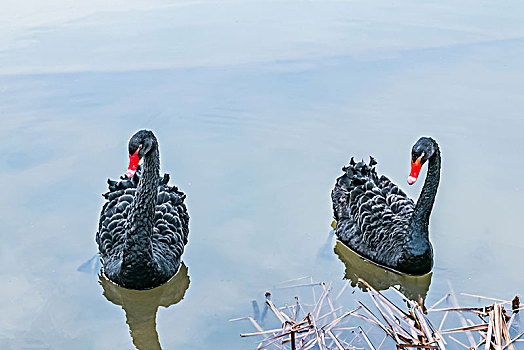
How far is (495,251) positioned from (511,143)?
152 cm

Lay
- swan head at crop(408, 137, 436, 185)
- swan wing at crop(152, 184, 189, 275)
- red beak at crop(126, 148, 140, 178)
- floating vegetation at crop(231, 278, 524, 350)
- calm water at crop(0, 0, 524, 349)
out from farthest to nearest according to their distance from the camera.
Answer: swan wing at crop(152, 184, 189, 275), calm water at crop(0, 0, 524, 349), swan head at crop(408, 137, 436, 185), red beak at crop(126, 148, 140, 178), floating vegetation at crop(231, 278, 524, 350)

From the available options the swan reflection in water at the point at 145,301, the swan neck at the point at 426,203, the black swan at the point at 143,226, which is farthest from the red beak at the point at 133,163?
the swan neck at the point at 426,203

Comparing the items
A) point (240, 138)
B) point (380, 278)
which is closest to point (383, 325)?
point (380, 278)

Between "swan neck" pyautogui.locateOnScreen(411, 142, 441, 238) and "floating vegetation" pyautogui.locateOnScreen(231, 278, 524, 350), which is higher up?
"swan neck" pyautogui.locateOnScreen(411, 142, 441, 238)

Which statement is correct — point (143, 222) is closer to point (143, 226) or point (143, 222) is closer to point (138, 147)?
point (143, 226)

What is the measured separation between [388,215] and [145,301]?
1645 mm

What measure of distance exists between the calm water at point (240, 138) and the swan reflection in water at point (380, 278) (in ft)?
0.05

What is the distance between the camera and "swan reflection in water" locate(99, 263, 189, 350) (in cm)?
352

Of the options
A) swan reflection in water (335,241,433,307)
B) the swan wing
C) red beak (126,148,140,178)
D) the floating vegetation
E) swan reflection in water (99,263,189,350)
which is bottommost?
swan reflection in water (335,241,433,307)

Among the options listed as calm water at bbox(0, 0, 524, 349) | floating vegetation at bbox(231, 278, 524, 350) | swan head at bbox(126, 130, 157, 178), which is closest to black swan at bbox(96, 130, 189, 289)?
swan head at bbox(126, 130, 157, 178)

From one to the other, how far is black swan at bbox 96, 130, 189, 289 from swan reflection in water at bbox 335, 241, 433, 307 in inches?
42.3

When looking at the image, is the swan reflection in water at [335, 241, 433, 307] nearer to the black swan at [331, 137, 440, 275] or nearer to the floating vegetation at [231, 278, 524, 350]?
the black swan at [331, 137, 440, 275]

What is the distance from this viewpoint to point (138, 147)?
3451 mm

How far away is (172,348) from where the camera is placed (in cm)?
339
